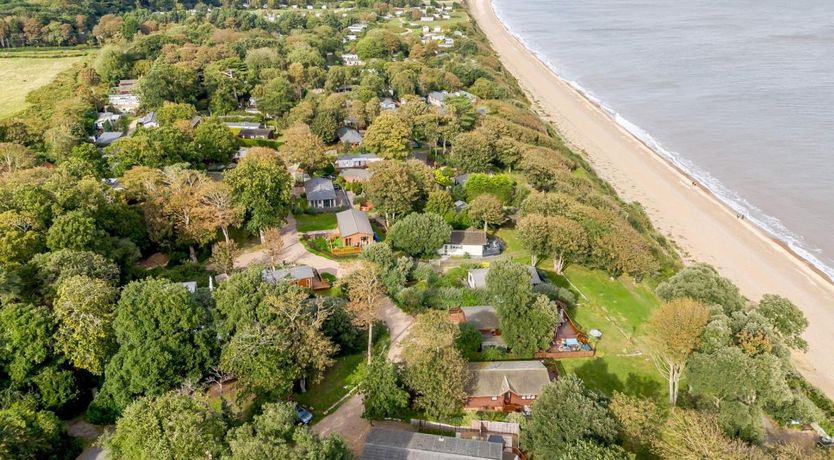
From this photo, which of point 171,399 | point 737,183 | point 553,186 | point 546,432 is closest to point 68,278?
point 171,399

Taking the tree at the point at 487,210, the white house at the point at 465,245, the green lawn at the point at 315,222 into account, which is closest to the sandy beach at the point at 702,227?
the tree at the point at 487,210

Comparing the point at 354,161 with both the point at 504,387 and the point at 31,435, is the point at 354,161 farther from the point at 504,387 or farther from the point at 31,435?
the point at 31,435

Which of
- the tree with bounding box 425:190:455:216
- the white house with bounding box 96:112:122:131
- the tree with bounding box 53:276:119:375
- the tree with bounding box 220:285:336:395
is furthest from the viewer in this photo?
the white house with bounding box 96:112:122:131

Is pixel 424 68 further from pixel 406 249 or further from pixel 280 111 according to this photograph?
pixel 406 249

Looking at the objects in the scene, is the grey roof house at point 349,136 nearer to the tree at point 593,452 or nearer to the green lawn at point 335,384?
the green lawn at point 335,384

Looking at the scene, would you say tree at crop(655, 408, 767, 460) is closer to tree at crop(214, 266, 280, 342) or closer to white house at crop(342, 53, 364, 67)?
tree at crop(214, 266, 280, 342)

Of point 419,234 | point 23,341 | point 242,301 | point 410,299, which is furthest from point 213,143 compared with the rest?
point 23,341

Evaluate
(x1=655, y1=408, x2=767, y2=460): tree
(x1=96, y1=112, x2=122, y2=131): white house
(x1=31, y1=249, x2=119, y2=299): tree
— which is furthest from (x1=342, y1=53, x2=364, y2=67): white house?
(x1=655, y1=408, x2=767, y2=460): tree
